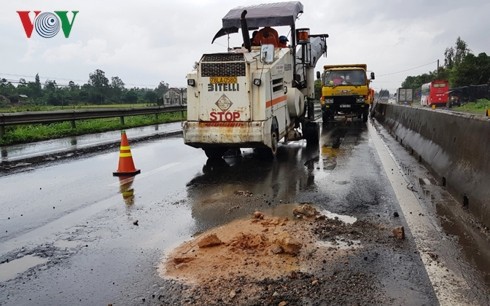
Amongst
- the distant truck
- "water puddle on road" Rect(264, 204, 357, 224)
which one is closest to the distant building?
"water puddle on road" Rect(264, 204, 357, 224)

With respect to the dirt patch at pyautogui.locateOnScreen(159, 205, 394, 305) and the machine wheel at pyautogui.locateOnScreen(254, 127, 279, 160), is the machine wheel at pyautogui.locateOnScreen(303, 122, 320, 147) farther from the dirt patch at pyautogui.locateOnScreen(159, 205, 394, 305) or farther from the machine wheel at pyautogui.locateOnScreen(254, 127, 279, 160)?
the dirt patch at pyautogui.locateOnScreen(159, 205, 394, 305)

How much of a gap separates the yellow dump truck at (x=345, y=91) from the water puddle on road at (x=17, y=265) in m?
18.8

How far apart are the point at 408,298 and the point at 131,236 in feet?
9.28

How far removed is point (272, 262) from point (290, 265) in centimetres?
16

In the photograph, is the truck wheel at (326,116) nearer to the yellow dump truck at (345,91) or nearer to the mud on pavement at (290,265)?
the yellow dump truck at (345,91)

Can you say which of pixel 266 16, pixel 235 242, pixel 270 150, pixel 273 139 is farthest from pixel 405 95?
pixel 235 242

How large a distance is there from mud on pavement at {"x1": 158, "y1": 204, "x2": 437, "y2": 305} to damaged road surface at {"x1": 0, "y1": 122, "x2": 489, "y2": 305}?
0.01 meters

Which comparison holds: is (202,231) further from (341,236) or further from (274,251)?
(341,236)

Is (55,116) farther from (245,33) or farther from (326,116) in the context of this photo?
(326,116)

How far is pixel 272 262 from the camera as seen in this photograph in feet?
12.3

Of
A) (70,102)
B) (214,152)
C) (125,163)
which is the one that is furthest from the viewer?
(70,102)

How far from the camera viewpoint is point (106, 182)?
7.54 m

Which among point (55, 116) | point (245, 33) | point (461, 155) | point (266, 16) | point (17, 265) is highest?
point (266, 16)

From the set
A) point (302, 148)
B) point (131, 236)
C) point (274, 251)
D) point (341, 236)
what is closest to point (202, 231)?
point (131, 236)
